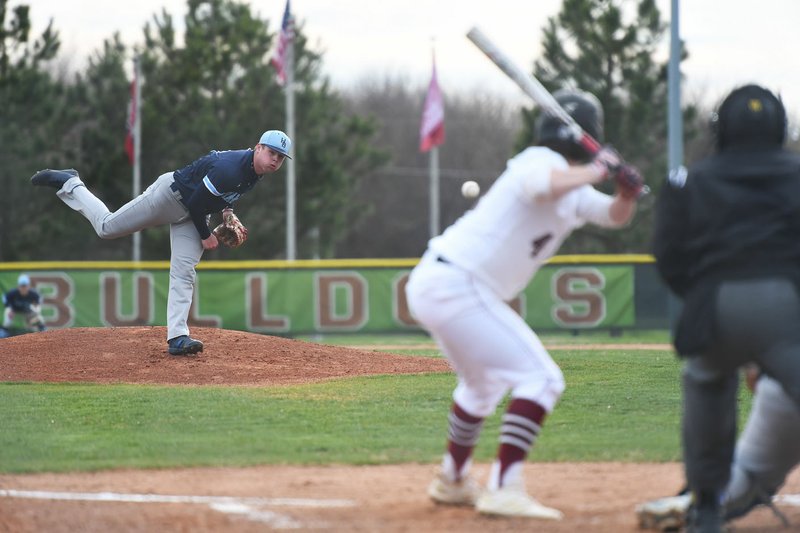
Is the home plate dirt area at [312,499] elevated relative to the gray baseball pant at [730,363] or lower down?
lower down

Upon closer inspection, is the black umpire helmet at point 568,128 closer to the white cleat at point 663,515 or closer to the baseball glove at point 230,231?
the white cleat at point 663,515

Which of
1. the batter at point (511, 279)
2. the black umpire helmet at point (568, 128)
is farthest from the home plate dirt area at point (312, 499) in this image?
the black umpire helmet at point (568, 128)

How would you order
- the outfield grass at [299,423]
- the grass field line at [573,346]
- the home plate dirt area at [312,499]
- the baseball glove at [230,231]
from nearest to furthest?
the home plate dirt area at [312,499]
the outfield grass at [299,423]
the baseball glove at [230,231]
the grass field line at [573,346]

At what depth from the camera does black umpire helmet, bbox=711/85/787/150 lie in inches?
188

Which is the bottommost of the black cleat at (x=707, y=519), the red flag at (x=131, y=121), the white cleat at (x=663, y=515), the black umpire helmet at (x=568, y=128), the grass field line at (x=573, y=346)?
the grass field line at (x=573, y=346)

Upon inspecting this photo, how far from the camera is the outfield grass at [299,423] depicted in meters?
7.41

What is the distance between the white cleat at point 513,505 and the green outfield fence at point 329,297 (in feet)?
57.2

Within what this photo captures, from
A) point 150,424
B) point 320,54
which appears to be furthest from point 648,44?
point 150,424

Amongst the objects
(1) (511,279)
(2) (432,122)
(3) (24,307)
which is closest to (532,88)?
Result: (1) (511,279)

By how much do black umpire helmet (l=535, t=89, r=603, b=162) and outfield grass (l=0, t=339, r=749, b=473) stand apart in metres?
2.33

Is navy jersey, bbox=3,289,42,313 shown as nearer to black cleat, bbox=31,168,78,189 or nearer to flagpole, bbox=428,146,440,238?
black cleat, bbox=31,168,78,189

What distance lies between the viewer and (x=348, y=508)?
18.4 feet

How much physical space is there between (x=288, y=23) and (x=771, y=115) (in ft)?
78.2

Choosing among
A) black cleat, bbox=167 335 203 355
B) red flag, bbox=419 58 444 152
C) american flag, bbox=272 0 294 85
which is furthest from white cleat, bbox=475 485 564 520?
red flag, bbox=419 58 444 152
